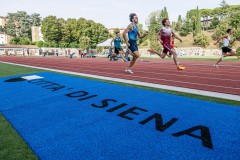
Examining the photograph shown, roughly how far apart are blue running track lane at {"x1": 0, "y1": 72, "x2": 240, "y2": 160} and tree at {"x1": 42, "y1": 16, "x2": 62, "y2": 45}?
219ft

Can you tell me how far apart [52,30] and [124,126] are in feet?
226

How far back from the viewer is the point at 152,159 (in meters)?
2.13

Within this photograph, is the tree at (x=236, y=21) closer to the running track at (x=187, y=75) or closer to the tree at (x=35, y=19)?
the running track at (x=187, y=75)

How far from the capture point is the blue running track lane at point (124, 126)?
2298mm

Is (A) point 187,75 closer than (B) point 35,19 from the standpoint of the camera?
Yes

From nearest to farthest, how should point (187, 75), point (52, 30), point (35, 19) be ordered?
1. point (187, 75)
2. point (52, 30)
3. point (35, 19)

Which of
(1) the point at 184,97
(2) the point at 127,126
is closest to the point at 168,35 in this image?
(1) the point at 184,97

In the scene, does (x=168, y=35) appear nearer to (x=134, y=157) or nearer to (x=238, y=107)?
(x=238, y=107)

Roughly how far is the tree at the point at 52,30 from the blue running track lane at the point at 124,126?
219ft

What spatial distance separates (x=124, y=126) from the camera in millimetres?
3020

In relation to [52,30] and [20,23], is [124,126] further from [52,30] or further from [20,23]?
[20,23]

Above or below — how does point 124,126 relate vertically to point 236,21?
below

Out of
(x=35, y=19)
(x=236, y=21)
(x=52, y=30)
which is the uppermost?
(x=35, y=19)

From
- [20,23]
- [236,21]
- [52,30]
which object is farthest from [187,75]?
[20,23]
